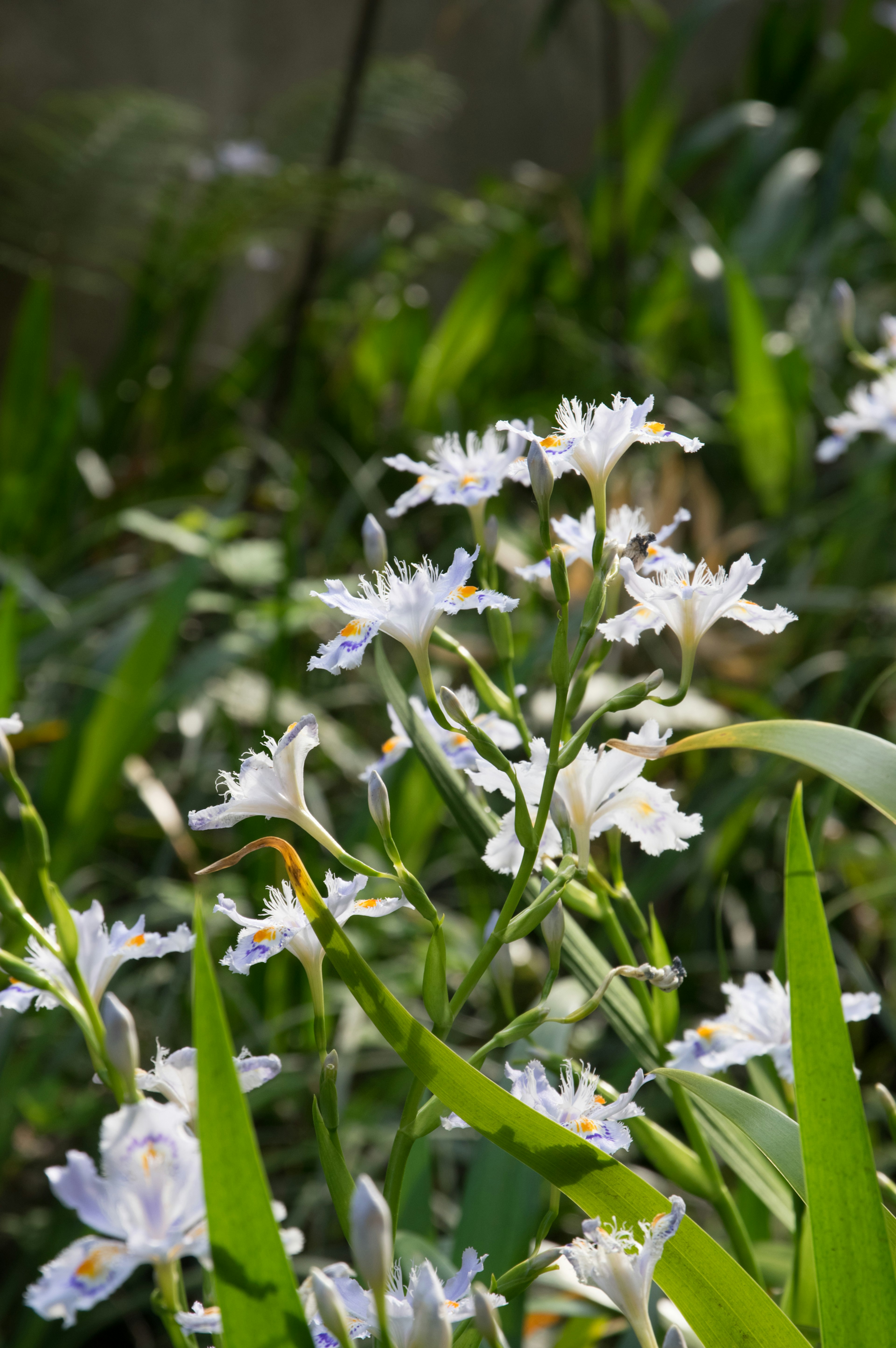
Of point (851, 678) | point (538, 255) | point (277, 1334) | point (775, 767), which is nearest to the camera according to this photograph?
point (277, 1334)

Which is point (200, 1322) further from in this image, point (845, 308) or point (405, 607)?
point (845, 308)

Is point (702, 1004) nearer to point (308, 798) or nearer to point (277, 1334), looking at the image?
point (308, 798)

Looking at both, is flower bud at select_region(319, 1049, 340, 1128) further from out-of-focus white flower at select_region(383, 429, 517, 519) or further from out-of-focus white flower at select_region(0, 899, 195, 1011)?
out-of-focus white flower at select_region(383, 429, 517, 519)

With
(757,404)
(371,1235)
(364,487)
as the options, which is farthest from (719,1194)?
(757,404)

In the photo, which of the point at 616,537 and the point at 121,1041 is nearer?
the point at 121,1041

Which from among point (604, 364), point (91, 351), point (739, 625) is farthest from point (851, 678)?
point (91, 351)

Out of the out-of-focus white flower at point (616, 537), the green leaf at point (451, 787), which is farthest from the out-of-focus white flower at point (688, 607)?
the green leaf at point (451, 787)
